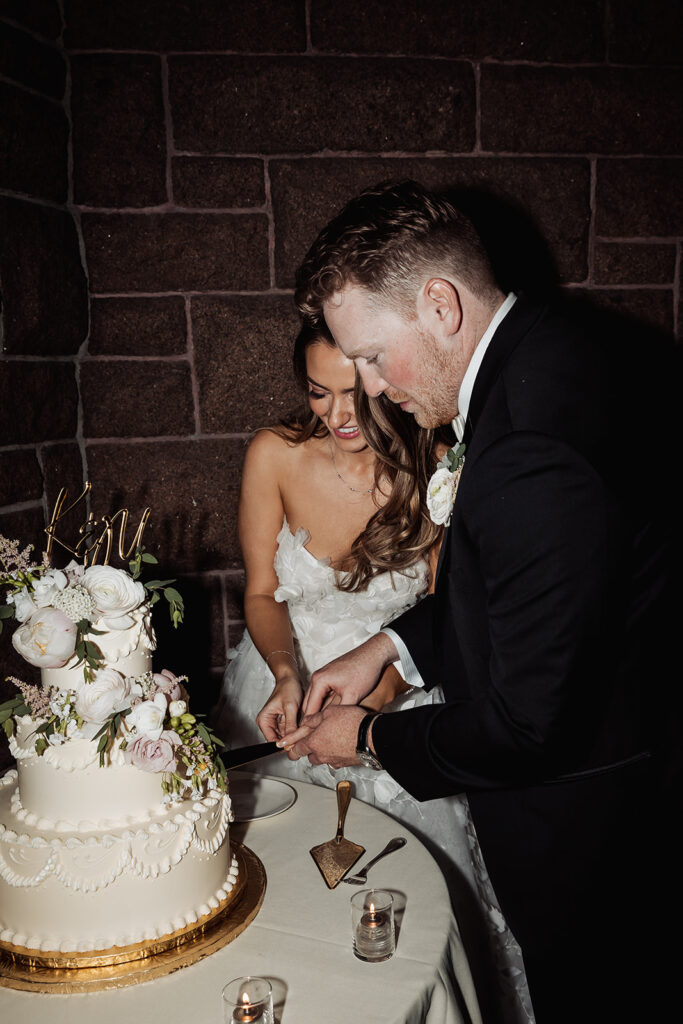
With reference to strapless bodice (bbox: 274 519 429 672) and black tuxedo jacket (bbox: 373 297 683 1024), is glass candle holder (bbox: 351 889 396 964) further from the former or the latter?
strapless bodice (bbox: 274 519 429 672)

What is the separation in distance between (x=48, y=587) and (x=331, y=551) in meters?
1.63

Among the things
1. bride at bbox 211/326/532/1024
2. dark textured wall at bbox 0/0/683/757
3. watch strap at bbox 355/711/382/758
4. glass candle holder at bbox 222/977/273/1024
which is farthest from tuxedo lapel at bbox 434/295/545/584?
dark textured wall at bbox 0/0/683/757

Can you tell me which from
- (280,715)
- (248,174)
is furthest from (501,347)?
(248,174)

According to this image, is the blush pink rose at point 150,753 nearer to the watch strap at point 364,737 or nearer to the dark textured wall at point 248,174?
the watch strap at point 364,737

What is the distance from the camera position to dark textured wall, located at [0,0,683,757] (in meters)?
2.90

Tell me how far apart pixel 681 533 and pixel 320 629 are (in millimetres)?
1520

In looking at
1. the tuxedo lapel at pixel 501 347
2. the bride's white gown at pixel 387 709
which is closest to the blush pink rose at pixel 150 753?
the tuxedo lapel at pixel 501 347

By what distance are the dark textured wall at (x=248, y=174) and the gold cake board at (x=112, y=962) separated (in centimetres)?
177

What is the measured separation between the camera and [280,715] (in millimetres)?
2281

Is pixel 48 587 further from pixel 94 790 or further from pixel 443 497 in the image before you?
pixel 443 497

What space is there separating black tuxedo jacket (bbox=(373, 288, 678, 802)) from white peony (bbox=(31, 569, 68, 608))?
706mm

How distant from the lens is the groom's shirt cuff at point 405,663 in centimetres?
221

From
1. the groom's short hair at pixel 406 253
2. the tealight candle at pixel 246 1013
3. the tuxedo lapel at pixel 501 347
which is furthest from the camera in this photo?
the groom's short hair at pixel 406 253

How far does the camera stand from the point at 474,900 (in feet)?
7.56
